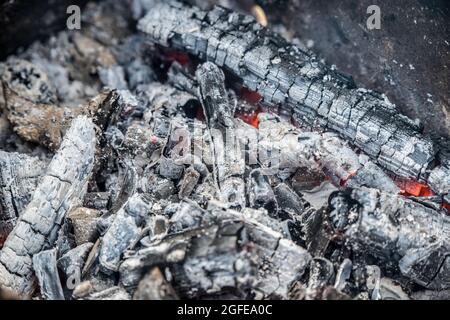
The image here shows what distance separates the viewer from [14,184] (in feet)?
10.3

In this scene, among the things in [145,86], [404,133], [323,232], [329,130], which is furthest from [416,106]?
[145,86]

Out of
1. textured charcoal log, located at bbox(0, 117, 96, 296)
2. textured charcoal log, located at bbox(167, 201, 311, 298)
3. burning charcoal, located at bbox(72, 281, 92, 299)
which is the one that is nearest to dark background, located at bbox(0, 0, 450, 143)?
textured charcoal log, located at bbox(167, 201, 311, 298)

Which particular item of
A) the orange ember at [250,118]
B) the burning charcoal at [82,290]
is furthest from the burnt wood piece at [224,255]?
the orange ember at [250,118]

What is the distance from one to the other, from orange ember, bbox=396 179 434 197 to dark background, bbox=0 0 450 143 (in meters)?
0.38

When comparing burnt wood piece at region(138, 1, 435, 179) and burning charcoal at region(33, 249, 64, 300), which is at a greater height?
burnt wood piece at region(138, 1, 435, 179)

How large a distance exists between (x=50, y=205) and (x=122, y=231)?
566mm

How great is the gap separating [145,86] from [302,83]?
152cm

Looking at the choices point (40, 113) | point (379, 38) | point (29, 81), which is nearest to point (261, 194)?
point (379, 38)

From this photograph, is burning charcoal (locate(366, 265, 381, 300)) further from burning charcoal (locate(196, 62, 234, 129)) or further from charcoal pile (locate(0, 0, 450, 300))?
burning charcoal (locate(196, 62, 234, 129))

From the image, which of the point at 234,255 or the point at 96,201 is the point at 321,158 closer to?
the point at 234,255

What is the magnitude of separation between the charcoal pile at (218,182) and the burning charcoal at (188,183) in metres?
0.01

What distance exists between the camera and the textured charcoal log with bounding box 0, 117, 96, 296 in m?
2.78

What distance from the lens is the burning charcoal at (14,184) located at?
308cm

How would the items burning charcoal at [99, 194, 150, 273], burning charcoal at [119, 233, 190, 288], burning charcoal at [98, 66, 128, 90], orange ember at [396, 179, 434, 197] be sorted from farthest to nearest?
1. burning charcoal at [98, 66, 128, 90]
2. orange ember at [396, 179, 434, 197]
3. burning charcoal at [99, 194, 150, 273]
4. burning charcoal at [119, 233, 190, 288]
